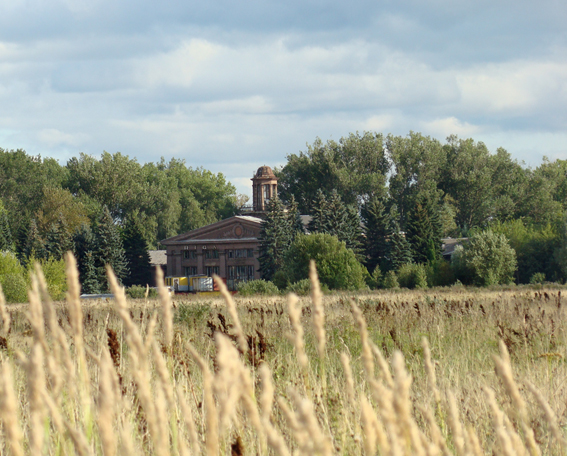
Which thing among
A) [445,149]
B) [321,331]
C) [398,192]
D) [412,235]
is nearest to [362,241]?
[412,235]

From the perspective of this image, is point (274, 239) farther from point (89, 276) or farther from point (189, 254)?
point (189, 254)

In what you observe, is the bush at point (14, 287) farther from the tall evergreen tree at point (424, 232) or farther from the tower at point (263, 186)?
the tower at point (263, 186)

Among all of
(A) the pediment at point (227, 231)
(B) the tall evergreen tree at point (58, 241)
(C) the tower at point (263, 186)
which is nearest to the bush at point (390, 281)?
(A) the pediment at point (227, 231)

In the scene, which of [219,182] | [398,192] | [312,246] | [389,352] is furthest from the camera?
[219,182]

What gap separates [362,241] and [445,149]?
24.9m

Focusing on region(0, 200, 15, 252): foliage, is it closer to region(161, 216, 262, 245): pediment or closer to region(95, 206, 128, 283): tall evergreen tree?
region(95, 206, 128, 283): tall evergreen tree

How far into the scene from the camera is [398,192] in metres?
77.4

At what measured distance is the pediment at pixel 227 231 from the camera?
228ft

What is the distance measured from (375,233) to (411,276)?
9.67 meters

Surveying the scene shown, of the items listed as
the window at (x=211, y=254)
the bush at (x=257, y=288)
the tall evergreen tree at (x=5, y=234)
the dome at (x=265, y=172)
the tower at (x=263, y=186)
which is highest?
the dome at (x=265, y=172)

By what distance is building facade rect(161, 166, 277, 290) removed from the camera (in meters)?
69.4

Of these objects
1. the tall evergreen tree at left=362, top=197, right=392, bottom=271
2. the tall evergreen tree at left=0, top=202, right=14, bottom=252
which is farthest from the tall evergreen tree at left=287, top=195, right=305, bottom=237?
the tall evergreen tree at left=0, top=202, right=14, bottom=252

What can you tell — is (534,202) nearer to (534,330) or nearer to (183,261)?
(183,261)

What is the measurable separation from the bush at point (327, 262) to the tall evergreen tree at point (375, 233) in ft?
24.6
